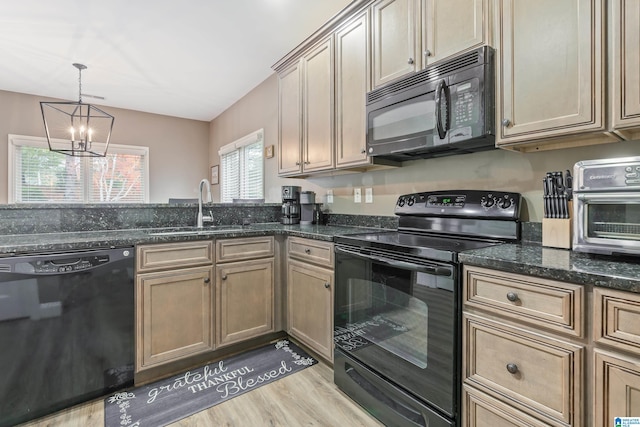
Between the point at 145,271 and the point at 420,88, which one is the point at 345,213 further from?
the point at 145,271

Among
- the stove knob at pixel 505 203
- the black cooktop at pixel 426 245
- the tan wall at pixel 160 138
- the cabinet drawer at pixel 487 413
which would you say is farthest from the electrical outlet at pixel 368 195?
the tan wall at pixel 160 138

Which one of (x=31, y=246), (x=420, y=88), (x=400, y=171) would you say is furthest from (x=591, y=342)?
(x=31, y=246)

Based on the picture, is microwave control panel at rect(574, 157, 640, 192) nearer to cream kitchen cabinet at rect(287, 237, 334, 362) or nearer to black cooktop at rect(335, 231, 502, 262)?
black cooktop at rect(335, 231, 502, 262)

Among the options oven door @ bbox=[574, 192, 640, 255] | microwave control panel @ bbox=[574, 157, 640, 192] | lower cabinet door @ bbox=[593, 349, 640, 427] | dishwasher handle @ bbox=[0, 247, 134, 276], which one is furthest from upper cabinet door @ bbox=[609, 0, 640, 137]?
dishwasher handle @ bbox=[0, 247, 134, 276]

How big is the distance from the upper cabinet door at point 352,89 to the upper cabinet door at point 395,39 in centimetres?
9

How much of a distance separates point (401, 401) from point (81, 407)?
1770 millimetres

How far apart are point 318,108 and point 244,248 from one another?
1.27m

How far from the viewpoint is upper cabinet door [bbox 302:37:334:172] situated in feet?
7.88

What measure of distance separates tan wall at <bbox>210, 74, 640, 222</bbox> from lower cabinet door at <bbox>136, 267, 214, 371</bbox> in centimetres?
135

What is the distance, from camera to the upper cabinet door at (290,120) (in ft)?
8.96

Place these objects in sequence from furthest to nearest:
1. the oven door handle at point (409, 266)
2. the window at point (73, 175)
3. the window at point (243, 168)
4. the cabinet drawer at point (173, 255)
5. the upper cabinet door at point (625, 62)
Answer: the window at point (73, 175), the window at point (243, 168), the cabinet drawer at point (173, 255), the oven door handle at point (409, 266), the upper cabinet door at point (625, 62)

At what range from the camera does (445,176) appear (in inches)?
78.5

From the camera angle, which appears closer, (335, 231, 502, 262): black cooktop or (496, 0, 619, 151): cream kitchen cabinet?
(496, 0, 619, 151): cream kitchen cabinet

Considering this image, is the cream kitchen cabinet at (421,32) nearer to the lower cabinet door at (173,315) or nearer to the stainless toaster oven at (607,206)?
the stainless toaster oven at (607,206)
